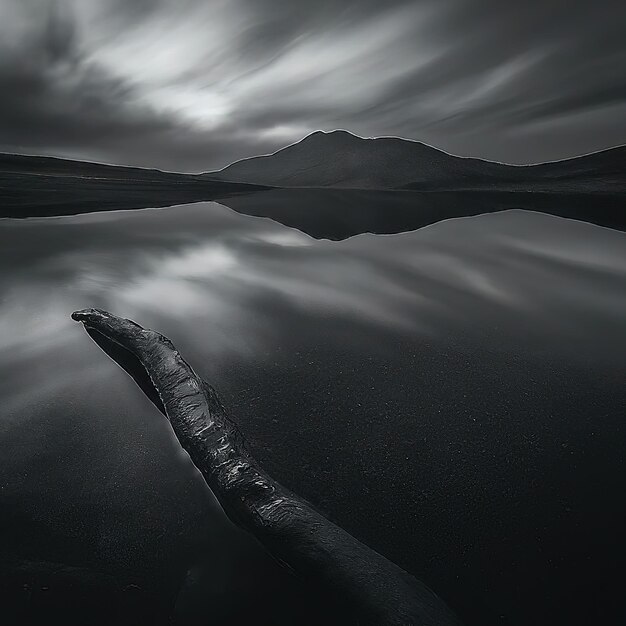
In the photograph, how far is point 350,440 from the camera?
10.8 feet

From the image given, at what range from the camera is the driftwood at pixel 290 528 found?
183cm

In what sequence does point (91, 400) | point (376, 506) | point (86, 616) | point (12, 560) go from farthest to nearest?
1. point (91, 400)
2. point (376, 506)
3. point (12, 560)
4. point (86, 616)

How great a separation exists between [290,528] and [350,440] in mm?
1261

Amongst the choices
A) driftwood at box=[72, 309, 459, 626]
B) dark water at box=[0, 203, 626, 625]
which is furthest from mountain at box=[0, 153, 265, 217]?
driftwood at box=[72, 309, 459, 626]

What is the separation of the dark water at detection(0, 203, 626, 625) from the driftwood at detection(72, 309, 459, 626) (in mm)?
155

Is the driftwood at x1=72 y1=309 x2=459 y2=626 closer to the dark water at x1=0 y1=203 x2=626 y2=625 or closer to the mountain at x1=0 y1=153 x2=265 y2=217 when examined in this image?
the dark water at x1=0 y1=203 x2=626 y2=625

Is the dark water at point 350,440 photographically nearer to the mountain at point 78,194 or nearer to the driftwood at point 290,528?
the driftwood at point 290,528

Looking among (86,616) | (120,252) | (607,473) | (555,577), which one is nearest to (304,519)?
(86,616)

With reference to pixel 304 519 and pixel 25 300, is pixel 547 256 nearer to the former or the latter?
pixel 304 519

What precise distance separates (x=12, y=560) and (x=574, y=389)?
16.8 ft

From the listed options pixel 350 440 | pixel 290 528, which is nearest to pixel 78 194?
pixel 350 440

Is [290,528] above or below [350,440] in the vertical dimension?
above

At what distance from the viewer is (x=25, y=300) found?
6.73 m

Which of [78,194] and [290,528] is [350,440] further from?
[78,194]
